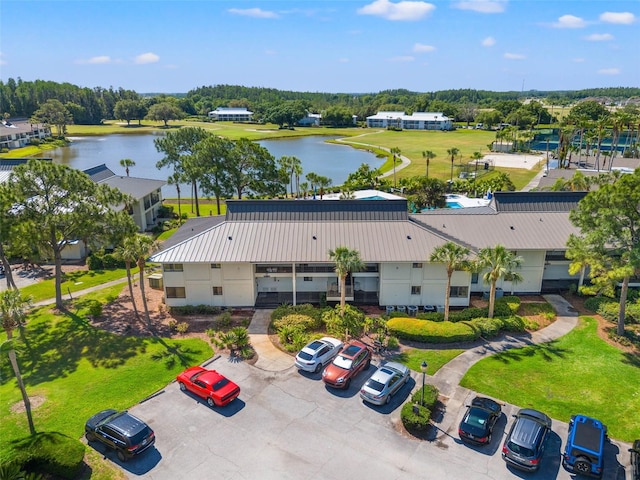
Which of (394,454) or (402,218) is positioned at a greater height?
(402,218)

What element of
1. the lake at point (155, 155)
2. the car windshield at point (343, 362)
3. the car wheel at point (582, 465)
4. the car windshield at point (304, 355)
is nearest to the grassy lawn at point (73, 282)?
the car windshield at point (304, 355)

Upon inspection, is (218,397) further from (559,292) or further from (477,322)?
(559,292)

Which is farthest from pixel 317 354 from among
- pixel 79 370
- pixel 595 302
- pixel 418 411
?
pixel 595 302

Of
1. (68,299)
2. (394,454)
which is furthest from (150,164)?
(394,454)

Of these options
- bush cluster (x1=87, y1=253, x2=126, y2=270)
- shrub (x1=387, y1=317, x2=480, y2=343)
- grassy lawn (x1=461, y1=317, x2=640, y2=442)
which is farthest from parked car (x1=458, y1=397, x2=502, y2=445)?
bush cluster (x1=87, y1=253, x2=126, y2=270)

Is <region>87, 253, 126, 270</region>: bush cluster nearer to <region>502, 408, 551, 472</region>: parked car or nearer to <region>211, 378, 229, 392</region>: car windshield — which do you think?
<region>211, 378, 229, 392</region>: car windshield
